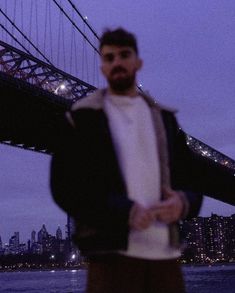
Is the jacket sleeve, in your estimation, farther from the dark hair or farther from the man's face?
the dark hair

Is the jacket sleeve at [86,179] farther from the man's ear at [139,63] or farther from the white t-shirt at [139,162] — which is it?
the man's ear at [139,63]

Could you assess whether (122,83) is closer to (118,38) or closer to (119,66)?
(119,66)

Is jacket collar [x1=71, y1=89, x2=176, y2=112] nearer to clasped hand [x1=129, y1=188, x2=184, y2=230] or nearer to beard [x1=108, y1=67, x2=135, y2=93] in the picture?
beard [x1=108, y1=67, x2=135, y2=93]

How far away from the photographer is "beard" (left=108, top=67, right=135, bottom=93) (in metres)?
2.22

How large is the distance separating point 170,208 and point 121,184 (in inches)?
7.3

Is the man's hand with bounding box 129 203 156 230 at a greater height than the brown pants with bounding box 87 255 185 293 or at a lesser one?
greater

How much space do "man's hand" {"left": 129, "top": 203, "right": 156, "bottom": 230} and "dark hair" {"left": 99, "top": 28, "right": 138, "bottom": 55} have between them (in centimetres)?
62

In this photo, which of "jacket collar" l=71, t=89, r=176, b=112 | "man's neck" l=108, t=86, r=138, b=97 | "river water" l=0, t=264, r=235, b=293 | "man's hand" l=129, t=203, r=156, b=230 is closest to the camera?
"man's hand" l=129, t=203, r=156, b=230

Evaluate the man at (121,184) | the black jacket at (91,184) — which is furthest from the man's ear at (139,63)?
the black jacket at (91,184)

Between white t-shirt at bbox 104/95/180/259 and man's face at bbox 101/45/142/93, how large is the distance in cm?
5

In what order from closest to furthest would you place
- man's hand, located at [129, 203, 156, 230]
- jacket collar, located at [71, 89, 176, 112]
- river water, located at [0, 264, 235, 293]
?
man's hand, located at [129, 203, 156, 230] < jacket collar, located at [71, 89, 176, 112] < river water, located at [0, 264, 235, 293]

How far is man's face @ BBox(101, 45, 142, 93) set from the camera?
7.26 feet

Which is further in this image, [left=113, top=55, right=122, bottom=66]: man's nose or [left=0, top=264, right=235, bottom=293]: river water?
[left=0, top=264, right=235, bottom=293]: river water

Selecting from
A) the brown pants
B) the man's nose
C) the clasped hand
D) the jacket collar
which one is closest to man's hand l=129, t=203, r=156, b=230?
the clasped hand
